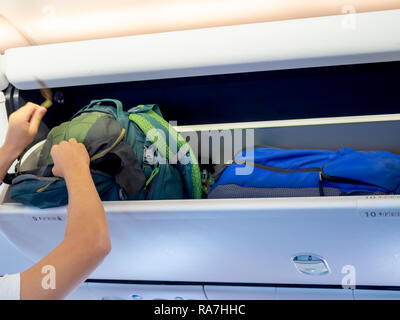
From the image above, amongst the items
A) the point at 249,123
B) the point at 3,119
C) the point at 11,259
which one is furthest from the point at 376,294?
the point at 3,119

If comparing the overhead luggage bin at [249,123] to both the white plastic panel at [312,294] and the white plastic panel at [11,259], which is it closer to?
the white plastic panel at [312,294]

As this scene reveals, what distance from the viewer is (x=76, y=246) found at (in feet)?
1.86

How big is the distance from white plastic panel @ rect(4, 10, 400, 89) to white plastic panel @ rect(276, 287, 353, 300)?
0.75m

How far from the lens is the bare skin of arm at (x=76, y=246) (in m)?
0.55

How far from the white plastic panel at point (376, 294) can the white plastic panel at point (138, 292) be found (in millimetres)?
541

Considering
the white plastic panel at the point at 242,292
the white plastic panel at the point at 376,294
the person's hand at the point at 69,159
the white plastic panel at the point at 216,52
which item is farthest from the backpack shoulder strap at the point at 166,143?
the white plastic panel at the point at 376,294

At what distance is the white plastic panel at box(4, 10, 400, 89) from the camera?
815 millimetres

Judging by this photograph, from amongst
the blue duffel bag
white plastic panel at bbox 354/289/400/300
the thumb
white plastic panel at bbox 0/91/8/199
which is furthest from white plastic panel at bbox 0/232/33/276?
white plastic panel at bbox 354/289/400/300

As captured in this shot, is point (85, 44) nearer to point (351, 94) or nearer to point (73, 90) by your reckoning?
point (73, 90)

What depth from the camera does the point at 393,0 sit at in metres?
0.89

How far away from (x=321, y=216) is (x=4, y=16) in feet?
3.83

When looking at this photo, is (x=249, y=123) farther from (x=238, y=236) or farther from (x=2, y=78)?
(x=2, y=78)

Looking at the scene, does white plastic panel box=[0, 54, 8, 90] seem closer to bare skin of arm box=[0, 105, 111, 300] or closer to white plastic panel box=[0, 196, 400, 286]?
white plastic panel box=[0, 196, 400, 286]

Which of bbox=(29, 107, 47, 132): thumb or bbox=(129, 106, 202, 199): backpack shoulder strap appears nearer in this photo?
bbox=(29, 107, 47, 132): thumb
